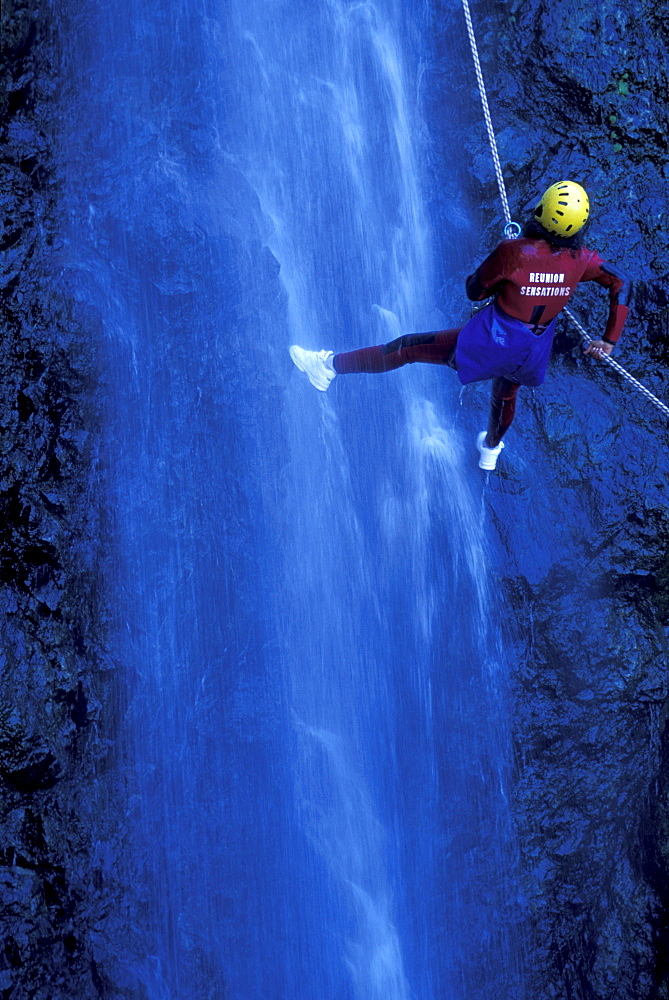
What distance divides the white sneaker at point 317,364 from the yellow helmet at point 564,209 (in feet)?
5.94

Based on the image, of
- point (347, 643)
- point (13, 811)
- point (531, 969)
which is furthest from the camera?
point (347, 643)

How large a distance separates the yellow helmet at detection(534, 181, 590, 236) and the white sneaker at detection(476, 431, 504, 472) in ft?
6.51

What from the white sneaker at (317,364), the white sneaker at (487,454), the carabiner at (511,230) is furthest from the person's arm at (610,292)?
the white sneaker at (317,364)

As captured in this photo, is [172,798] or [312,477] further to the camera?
[312,477]

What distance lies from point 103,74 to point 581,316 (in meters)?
4.18

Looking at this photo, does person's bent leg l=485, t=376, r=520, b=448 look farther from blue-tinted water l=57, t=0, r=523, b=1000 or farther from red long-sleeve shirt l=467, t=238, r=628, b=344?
→ red long-sleeve shirt l=467, t=238, r=628, b=344

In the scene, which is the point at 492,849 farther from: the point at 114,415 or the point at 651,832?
the point at 114,415

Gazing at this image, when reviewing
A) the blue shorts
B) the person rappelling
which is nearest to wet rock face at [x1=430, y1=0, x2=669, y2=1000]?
the person rappelling

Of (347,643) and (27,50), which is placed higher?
(27,50)

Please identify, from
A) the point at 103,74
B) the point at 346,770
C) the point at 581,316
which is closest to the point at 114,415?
the point at 103,74

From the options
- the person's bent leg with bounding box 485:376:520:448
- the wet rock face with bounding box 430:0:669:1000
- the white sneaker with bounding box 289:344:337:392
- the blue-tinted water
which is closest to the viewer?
the person's bent leg with bounding box 485:376:520:448

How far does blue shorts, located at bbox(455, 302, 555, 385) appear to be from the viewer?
194 inches

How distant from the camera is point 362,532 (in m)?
6.70

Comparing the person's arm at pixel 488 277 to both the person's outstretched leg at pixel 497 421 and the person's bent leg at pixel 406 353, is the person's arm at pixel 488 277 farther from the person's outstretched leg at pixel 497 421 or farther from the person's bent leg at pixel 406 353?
the person's outstretched leg at pixel 497 421
